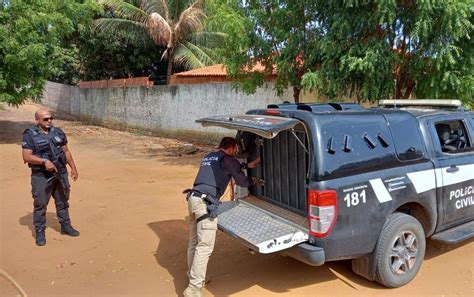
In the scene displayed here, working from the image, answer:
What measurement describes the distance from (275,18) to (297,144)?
536 centimetres

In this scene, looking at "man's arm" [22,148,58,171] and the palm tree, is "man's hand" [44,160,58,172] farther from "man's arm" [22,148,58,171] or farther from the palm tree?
the palm tree

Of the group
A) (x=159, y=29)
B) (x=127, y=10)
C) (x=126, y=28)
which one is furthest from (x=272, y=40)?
(x=126, y=28)

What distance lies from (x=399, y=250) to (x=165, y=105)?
14284 millimetres

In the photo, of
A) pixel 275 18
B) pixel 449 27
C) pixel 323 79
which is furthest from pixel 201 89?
pixel 449 27

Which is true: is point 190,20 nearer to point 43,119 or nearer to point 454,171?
point 43,119

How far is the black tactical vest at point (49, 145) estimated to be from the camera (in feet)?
17.4

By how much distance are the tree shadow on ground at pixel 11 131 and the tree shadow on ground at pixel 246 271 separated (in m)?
12.6

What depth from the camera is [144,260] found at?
16.4 ft

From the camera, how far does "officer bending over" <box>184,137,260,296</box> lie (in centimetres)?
391

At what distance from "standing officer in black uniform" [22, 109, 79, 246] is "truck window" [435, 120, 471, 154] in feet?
14.2

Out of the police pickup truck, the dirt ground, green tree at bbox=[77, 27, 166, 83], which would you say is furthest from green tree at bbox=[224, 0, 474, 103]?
green tree at bbox=[77, 27, 166, 83]

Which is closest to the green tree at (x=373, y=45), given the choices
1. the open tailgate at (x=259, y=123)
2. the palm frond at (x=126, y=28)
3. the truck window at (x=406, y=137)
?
the truck window at (x=406, y=137)

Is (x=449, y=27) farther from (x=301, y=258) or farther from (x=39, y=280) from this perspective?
(x=39, y=280)

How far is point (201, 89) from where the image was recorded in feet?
50.7
